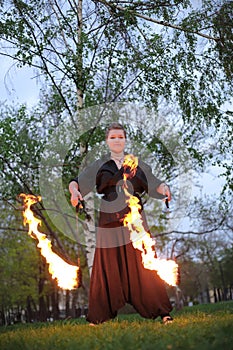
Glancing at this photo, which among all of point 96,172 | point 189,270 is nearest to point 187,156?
point 96,172

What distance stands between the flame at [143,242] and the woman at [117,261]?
12 cm

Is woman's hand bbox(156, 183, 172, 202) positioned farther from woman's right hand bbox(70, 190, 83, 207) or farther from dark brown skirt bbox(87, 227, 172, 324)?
woman's right hand bbox(70, 190, 83, 207)

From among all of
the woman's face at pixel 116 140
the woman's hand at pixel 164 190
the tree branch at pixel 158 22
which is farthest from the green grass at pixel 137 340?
the tree branch at pixel 158 22

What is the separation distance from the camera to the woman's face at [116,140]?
303 inches

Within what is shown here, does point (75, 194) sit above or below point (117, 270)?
above

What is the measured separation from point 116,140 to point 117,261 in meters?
1.74

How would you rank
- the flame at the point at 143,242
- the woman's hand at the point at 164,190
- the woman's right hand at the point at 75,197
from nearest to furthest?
1. the flame at the point at 143,242
2. the woman's right hand at the point at 75,197
3. the woman's hand at the point at 164,190

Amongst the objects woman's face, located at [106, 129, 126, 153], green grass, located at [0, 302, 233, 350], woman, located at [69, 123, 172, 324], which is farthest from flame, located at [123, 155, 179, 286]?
green grass, located at [0, 302, 233, 350]

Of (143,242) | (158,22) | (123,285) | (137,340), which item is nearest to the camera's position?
(137,340)

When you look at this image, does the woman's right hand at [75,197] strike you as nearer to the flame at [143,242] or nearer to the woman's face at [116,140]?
the flame at [143,242]

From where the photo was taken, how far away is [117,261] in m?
7.48

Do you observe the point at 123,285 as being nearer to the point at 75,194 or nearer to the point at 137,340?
the point at 75,194

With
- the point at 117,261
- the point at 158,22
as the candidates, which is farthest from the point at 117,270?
the point at 158,22

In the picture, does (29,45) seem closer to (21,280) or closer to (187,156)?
(187,156)
